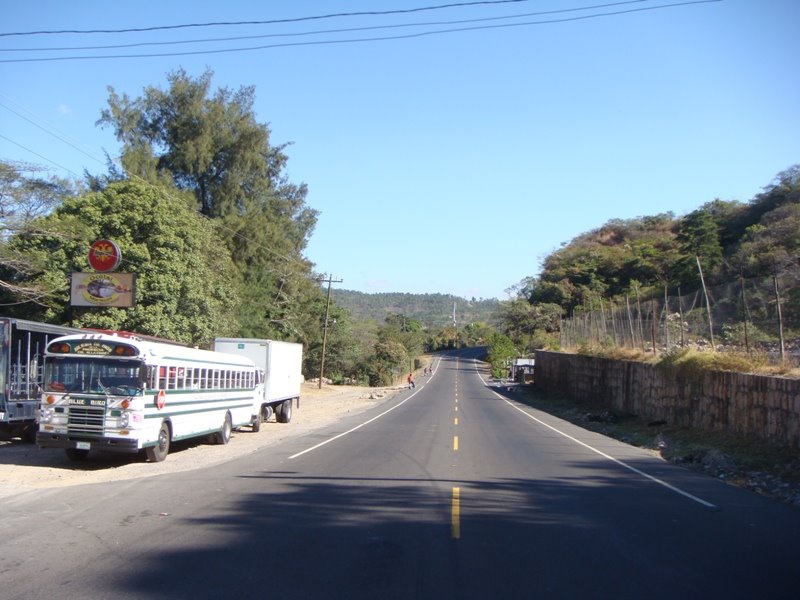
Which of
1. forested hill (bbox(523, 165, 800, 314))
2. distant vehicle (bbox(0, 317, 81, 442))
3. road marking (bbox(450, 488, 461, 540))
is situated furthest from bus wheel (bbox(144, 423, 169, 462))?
forested hill (bbox(523, 165, 800, 314))

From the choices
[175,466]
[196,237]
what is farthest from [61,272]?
[175,466]

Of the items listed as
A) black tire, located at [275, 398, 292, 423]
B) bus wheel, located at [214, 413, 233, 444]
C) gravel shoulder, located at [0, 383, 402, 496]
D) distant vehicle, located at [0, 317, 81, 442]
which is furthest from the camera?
black tire, located at [275, 398, 292, 423]

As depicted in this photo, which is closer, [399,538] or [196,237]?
[399,538]

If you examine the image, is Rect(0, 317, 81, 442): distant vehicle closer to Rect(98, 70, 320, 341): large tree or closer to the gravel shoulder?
the gravel shoulder

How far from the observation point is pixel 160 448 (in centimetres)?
1588

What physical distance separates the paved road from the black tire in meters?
15.3

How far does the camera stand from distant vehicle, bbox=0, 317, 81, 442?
1812 centimetres

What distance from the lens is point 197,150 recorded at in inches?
1893

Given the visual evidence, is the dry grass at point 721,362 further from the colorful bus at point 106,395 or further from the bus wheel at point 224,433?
the colorful bus at point 106,395

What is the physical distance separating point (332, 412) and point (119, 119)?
989 inches

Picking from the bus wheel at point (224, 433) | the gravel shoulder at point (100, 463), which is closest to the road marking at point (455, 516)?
the gravel shoulder at point (100, 463)

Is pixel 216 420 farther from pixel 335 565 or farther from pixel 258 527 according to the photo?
pixel 335 565

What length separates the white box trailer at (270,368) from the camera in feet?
88.4

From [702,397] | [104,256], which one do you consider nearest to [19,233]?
[104,256]
